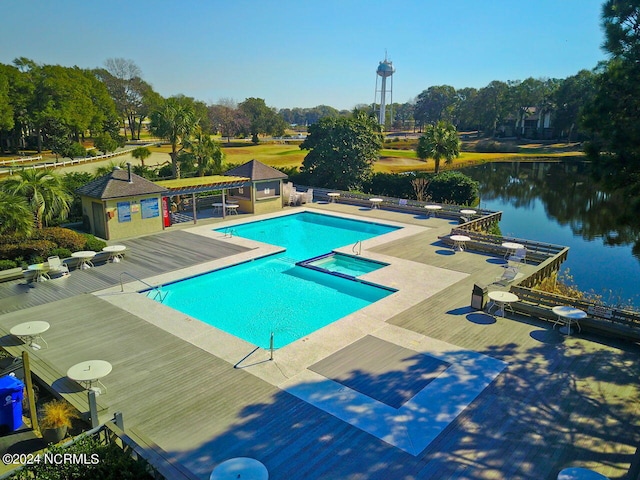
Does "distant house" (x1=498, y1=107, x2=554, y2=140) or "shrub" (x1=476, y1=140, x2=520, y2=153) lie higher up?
"distant house" (x1=498, y1=107, x2=554, y2=140)

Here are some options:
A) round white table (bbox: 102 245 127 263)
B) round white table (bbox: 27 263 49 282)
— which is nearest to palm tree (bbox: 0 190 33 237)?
round white table (bbox: 27 263 49 282)

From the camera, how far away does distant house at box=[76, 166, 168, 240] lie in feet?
72.8

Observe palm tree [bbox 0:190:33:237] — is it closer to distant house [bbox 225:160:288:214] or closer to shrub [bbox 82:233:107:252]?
shrub [bbox 82:233:107:252]

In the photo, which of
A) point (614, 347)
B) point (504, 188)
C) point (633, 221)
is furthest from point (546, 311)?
point (504, 188)

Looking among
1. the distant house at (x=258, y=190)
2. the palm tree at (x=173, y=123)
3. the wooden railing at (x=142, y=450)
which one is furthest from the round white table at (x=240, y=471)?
the palm tree at (x=173, y=123)

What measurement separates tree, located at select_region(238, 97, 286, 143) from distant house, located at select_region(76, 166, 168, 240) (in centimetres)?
6909

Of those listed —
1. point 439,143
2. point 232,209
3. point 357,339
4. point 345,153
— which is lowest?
point 357,339

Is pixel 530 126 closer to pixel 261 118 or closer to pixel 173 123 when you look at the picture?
pixel 261 118

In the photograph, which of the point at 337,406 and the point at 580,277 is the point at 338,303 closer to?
the point at 337,406

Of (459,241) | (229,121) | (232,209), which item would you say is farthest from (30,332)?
(229,121)

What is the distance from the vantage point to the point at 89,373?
9.89m

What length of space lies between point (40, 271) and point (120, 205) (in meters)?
6.19

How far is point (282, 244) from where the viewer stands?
24.1 metres

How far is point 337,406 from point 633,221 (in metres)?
7.47
